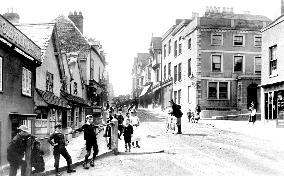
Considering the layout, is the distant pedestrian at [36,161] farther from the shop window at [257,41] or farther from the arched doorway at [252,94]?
the shop window at [257,41]

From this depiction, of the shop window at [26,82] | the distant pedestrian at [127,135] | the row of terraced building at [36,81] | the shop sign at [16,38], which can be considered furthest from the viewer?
the shop window at [26,82]

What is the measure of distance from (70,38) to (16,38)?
882 inches

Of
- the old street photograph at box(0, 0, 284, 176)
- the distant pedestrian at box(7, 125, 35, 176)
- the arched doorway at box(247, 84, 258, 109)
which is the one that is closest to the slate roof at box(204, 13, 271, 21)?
the old street photograph at box(0, 0, 284, 176)

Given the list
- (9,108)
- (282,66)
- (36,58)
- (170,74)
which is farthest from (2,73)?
(170,74)

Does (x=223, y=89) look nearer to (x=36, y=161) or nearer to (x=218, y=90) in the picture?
(x=218, y=90)

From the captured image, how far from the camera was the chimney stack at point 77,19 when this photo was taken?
129ft

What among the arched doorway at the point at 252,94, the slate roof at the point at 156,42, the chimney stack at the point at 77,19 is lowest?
the arched doorway at the point at 252,94

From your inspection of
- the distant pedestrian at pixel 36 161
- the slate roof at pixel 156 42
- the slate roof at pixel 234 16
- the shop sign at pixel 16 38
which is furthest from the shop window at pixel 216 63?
the distant pedestrian at pixel 36 161

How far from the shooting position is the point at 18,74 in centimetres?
1467

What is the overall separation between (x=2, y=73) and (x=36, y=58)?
385cm

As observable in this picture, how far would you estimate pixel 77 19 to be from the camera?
130 ft

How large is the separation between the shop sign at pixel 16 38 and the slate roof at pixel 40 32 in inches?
90.6

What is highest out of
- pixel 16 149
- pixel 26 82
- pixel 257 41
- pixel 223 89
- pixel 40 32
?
pixel 257 41

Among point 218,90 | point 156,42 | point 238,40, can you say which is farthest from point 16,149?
point 156,42
